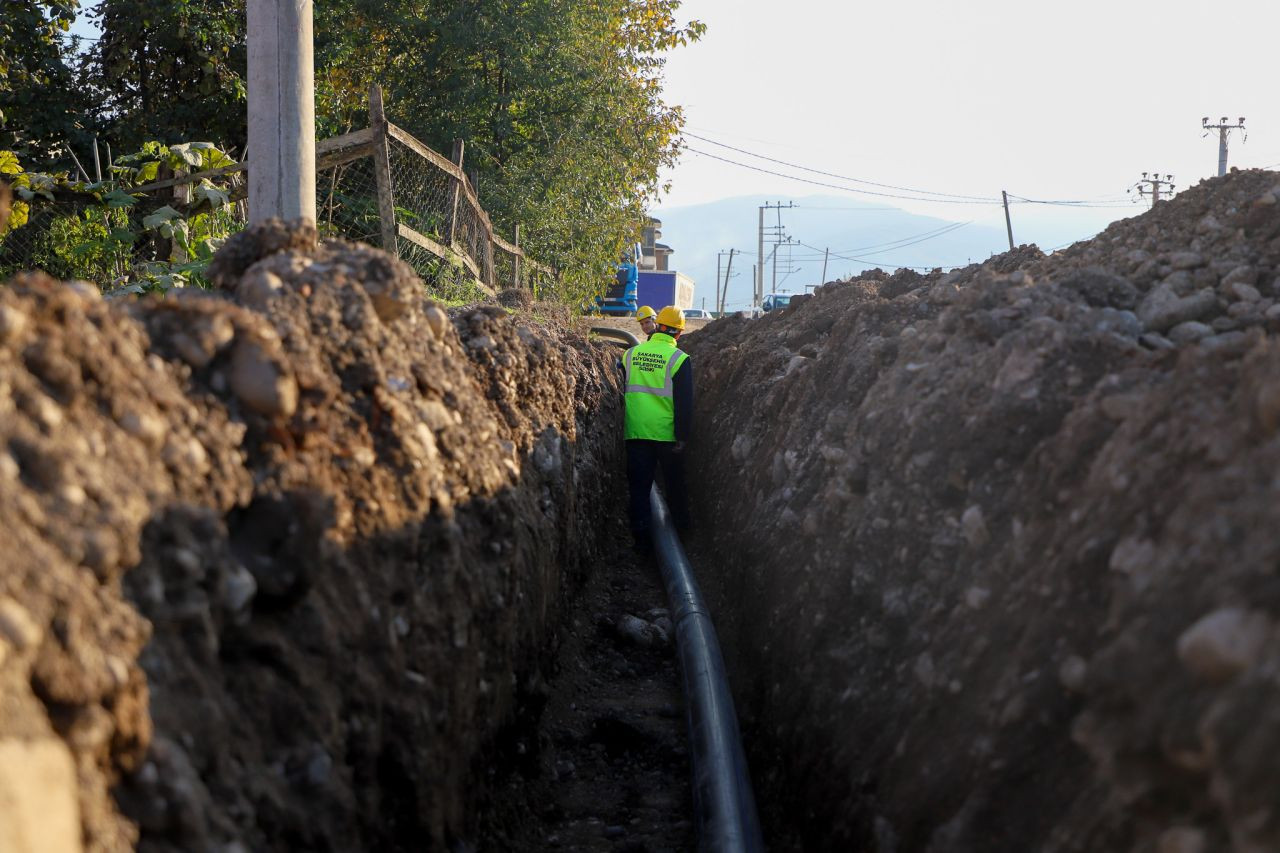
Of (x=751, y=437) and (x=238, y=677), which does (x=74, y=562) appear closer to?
(x=238, y=677)

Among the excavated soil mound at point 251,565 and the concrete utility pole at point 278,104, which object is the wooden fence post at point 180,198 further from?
the excavated soil mound at point 251,565

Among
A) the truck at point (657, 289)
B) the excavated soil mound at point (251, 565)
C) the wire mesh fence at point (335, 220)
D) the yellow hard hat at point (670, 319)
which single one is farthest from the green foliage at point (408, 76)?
the truck at point (657, 289)

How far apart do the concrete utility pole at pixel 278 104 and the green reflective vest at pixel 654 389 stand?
3321mm

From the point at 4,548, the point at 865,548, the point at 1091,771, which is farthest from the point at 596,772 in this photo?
the point at 4,548

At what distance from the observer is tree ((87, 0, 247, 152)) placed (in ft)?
45.6

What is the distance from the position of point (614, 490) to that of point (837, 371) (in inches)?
121

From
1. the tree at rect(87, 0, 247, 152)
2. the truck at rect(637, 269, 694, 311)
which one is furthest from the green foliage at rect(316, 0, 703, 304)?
the truck at rect(637, 269, 694, 311)

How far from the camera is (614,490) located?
29.9ft

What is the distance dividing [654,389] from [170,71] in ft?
31.8

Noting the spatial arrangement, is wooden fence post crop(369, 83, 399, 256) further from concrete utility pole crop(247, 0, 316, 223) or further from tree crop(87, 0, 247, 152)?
tree crop(87, 0, 247, 152)

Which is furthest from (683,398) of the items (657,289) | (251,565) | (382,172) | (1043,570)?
(657,289)

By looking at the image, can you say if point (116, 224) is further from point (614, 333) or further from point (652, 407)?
point (614, 333)

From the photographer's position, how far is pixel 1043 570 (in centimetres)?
306

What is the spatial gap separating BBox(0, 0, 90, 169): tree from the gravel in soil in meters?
11.2
